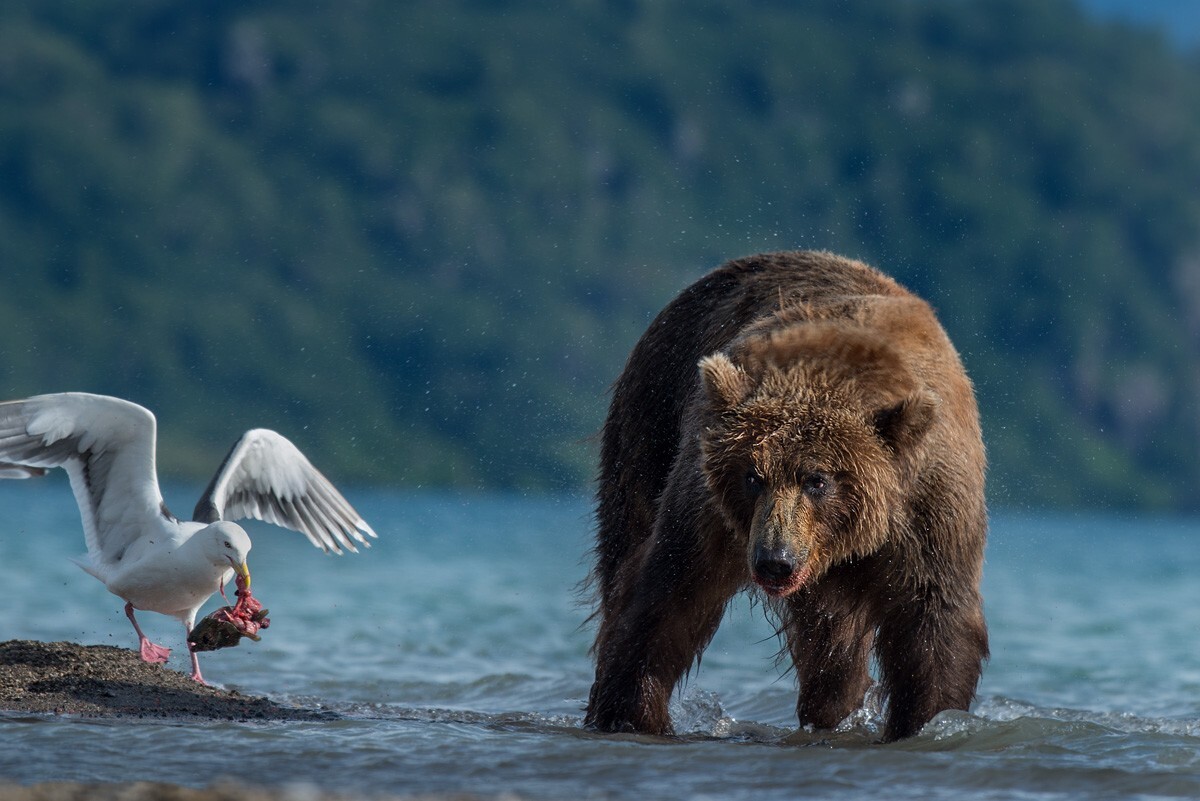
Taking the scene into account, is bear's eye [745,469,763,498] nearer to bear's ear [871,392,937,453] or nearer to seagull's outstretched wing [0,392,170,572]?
bear's ear [871,392,937,453]

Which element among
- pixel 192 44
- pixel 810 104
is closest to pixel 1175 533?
pixel 810 104

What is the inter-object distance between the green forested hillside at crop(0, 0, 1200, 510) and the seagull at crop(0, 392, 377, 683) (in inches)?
2955

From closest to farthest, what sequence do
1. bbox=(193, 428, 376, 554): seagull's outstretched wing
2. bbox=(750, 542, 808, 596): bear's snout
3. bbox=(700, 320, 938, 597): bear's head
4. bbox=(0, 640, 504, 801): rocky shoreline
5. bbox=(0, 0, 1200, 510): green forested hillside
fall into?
bbox=(750, 542, 808, 596): bear's snout < bbox=(700, 320, 938, 597): bear's head < bbox=(0, 640, 504, 801): rocky shoreline < bbox=(193, 428, 376, 554): seagull's outstretched wing < bbox=(0, 0, 1200, 510): green forested hillside

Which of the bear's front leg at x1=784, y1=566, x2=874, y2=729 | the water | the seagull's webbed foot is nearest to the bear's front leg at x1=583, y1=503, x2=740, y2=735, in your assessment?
the water

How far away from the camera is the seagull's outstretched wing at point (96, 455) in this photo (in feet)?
27.2

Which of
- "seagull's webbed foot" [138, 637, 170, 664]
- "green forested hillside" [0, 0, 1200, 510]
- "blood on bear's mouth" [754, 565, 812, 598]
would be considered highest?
"green forested hillside" [0, 0, 1200, 510]

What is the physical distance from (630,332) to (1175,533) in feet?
129

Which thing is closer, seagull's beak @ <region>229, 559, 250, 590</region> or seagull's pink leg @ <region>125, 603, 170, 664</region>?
seagull's beak @ <region>229, 559, 250, 590</region>

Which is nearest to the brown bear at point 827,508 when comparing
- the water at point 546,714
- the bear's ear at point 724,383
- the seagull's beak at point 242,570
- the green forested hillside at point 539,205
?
the bear's ear at point 724,383

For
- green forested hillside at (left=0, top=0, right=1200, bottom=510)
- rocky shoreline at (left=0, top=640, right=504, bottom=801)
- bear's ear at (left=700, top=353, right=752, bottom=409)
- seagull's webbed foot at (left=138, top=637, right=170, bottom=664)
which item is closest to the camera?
bear's ear at (left=700, top=353, right=752, bottom=409)

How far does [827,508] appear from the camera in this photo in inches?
230

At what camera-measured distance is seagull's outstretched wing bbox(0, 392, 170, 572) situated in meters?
8.30

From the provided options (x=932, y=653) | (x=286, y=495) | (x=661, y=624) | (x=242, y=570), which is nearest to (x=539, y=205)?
(x=286, y=495)

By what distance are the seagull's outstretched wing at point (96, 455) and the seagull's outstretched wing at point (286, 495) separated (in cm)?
58
